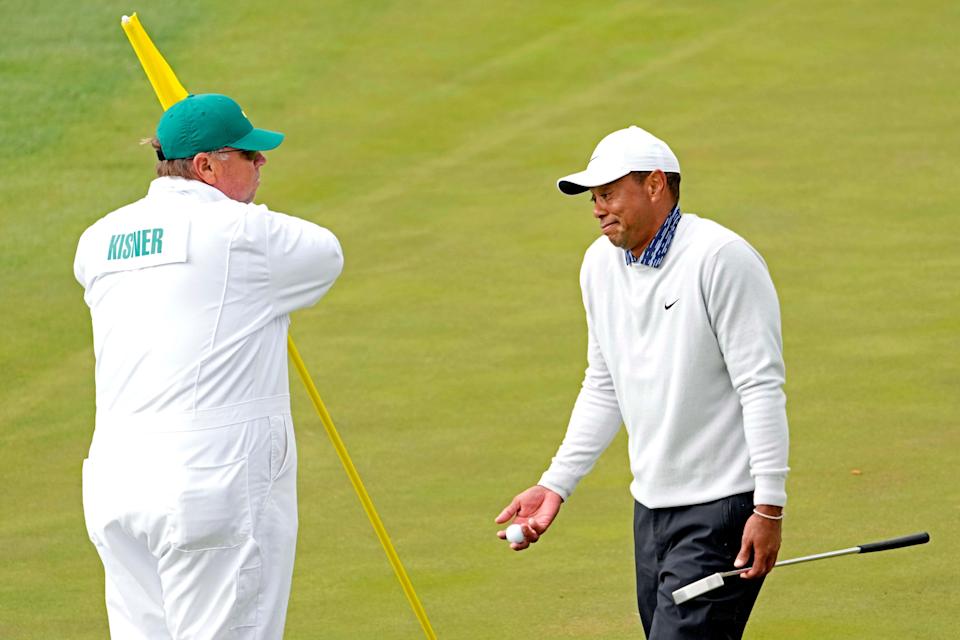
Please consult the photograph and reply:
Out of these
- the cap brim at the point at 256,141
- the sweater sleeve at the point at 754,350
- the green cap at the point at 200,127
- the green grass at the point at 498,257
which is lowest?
the green grass at the point at 498,257

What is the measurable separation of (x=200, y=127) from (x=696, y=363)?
4.36 ft

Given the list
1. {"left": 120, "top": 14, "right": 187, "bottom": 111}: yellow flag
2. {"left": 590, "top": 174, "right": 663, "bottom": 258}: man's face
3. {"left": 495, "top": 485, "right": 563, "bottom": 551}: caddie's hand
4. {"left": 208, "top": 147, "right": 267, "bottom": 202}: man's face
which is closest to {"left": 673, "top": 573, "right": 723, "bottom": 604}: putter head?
{"left": 495, "top": 485, "right": 563, "bottom": 551}: caddie's hand

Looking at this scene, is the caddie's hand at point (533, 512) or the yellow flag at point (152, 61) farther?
the yellow flag at point (152, 61)

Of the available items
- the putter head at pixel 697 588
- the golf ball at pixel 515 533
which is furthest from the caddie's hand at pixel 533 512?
the putter head at pixel 697 588

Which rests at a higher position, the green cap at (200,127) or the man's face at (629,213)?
the green cap at (200,127)

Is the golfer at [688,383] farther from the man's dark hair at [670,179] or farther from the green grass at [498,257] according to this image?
the green grass at [498,257]

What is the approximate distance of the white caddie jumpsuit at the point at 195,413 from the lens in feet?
13.1

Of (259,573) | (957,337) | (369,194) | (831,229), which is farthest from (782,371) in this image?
(369,194)

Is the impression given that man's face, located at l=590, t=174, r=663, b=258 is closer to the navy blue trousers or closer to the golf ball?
the navy blue trousers

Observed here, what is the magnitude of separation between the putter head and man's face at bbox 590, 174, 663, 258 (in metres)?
0.84

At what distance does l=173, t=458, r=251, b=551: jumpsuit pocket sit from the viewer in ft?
13.0

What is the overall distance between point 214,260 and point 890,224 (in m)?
7.65

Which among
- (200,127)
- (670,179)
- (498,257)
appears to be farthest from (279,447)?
(498,257)

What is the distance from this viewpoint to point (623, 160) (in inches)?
169
